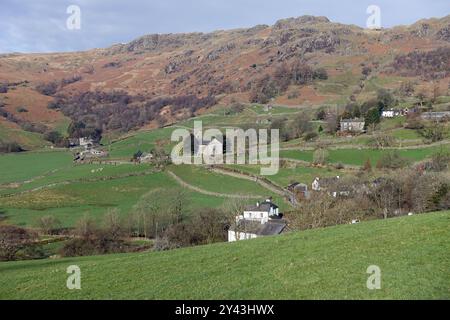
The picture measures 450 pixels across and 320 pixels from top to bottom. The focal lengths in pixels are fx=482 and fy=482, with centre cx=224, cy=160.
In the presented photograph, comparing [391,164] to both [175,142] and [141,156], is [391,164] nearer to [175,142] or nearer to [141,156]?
[141,156]

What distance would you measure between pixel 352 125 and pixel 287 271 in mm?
94584

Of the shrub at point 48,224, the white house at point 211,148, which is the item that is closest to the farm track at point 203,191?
the white house at point 211,148

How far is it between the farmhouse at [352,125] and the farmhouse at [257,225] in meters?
52.8

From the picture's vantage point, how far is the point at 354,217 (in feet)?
153

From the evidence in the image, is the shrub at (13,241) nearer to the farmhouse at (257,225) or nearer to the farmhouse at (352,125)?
the farmhouse at (257,225)

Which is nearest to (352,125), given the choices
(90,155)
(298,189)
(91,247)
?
(298,189)

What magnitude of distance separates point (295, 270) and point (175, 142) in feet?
370

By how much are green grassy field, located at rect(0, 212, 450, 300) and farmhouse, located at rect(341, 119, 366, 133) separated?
278ft

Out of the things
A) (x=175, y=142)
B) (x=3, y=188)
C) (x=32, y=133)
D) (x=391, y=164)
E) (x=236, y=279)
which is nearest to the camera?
(x=236, y=279)

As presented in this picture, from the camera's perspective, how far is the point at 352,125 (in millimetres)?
106188

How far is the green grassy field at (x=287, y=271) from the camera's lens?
1372 centimetres

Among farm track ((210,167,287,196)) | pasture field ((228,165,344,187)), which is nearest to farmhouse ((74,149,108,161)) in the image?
farm track ((210,167,287,196))
